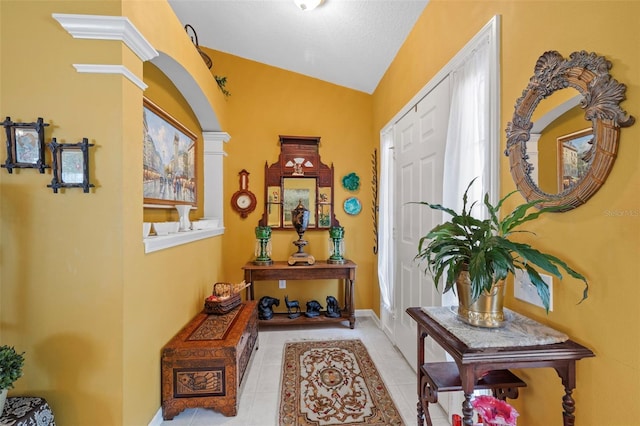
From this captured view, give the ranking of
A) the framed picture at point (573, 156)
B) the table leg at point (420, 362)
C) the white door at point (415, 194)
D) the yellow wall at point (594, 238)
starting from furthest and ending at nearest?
1. the white door at point (415, 194)
2. the table leg at point (420, 362)
3. the framed picture at point (573, 156)
4. the yellow wall at point (594, 238)

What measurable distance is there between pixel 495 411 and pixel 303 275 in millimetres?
2379

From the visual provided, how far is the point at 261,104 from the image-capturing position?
359 cm

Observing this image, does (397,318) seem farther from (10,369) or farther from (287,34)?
(287,34)

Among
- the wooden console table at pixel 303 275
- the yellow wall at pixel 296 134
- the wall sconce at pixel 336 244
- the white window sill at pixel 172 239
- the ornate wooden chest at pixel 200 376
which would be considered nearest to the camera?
the white window sill at pixel 172 239

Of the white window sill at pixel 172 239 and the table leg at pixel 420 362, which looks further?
the white window sill at pixel 172 239

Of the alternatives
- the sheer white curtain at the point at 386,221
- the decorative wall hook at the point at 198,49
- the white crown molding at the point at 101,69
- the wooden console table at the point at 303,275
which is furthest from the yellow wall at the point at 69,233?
the sheer white curtain at the point at 386,221

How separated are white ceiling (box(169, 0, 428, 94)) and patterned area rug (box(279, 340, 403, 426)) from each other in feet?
9.92

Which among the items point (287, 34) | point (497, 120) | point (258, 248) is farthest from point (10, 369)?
point (287, 34)

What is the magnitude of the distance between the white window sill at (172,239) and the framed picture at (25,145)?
0.62m

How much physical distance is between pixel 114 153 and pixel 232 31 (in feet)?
7.43

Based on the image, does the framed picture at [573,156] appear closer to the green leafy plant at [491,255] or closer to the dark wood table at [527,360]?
the green leafy plant at [491,255]

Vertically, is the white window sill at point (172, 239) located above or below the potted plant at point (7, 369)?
above

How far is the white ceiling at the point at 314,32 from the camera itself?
7.68 feet

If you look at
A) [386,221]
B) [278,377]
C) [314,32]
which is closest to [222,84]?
[314,32]
